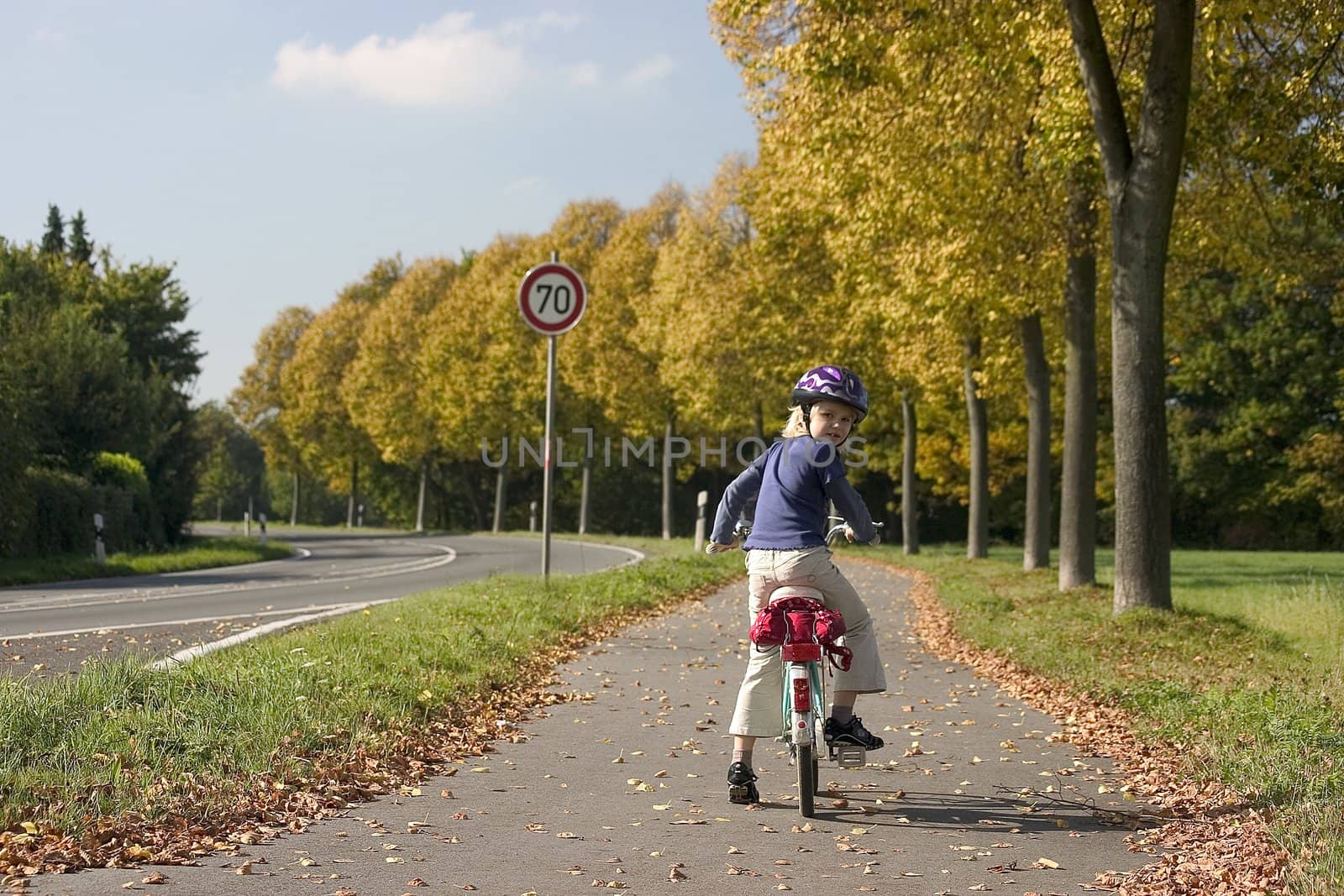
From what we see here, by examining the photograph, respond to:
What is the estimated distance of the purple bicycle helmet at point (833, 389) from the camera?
6633mm

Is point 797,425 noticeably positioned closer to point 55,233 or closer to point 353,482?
point 55,233

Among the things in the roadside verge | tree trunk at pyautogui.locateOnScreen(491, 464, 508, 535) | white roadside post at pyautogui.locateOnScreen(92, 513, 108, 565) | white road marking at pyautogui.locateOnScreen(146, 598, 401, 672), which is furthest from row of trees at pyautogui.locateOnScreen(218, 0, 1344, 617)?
white roadside post at pyautogui.locateOnScreen(92, 513, 108, 565)

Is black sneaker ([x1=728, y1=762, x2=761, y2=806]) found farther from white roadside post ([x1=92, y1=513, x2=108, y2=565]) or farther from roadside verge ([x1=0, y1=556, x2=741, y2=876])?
white roadside post ([x1=92, y1=513, x2=108, y2=565])

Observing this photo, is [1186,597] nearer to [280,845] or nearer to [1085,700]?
[1085,700]

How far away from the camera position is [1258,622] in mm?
15359

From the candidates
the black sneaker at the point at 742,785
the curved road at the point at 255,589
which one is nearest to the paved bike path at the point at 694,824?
the black sneaker at the point at 742,785

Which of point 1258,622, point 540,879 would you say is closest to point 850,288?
point 1258,622

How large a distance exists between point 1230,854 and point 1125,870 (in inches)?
16.5

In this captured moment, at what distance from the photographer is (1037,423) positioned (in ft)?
75.6

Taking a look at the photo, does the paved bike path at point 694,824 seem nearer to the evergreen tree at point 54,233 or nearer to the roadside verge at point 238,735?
the roadside verge at point 238,735

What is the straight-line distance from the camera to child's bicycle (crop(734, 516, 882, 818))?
6445 millimetres

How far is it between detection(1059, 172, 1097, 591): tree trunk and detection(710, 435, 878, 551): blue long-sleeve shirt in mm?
A: 12201

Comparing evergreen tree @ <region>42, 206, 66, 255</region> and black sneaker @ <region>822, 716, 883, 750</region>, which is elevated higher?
evergreen tree @ <region>42, 206, 66, 255</region>

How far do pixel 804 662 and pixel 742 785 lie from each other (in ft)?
2.28
